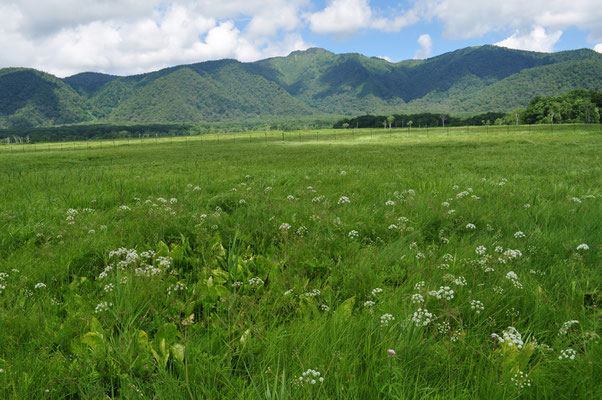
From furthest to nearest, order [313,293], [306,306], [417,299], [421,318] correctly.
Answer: [313,293], [306,306], [417,299], [421,318]

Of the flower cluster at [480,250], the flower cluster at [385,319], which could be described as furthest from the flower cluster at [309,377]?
the flower cluster at [480,250]

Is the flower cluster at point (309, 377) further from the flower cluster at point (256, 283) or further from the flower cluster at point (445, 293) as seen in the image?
the flower cluster at point (256, 283)

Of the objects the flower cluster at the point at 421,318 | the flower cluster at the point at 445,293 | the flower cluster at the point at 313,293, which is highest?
the flower cluster at the point at 445,293

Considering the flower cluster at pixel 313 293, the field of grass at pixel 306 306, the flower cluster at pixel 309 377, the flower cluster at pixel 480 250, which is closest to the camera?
the flower cluster at pixel 309 377

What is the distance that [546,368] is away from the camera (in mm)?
2127

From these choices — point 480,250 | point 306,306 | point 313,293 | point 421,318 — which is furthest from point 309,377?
point 480,250

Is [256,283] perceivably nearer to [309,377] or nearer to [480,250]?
[309,377]

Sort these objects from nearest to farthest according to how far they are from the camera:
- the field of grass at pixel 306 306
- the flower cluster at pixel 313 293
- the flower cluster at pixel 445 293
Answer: the field of grass at pixel 306 306 < the flower cluster at pixel 445 293 < the flower cluster at pixel 313 293

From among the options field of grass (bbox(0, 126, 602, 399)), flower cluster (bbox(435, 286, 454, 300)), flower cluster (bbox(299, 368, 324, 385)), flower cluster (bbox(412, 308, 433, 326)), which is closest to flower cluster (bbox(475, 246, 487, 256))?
field of grass (bbox(0, 126, 602, 399))

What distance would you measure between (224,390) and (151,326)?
3.91 ft

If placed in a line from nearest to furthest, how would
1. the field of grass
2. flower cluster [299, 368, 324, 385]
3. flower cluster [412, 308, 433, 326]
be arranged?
flower cluster [299, 368, 324, 385]
the field of grass
flower cluster [412, 308, 433, 326]

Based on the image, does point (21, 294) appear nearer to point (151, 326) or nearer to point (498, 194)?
point (151, 326)

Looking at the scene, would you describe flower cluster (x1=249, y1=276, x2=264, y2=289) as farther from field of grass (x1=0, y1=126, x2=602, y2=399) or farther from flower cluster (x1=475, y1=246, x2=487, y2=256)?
flower cluster (x1=475, y1=246, x2=487, y2=256)

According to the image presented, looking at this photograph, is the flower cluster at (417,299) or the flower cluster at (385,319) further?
the flower cluster at (417,299)
